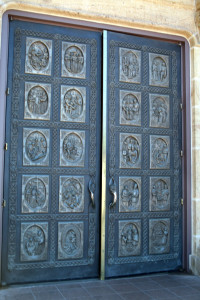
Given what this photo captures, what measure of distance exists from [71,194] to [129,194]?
0.81m

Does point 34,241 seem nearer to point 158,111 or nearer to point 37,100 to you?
point 37,100

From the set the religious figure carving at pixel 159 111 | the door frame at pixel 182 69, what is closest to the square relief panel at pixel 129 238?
the door frame at pixel 182 69

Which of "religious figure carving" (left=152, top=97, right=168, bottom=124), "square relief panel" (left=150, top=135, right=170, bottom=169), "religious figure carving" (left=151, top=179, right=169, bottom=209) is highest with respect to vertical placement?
"religious figure carving" (left=152, top=97, right=168, bottom=124)

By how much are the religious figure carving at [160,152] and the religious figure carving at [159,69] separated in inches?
35.5

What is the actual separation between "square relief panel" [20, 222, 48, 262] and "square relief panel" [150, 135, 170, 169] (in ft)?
5.67

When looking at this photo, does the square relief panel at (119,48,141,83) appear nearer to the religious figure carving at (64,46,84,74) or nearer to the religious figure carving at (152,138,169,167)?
the religious figure carving at (64,46,84,74)

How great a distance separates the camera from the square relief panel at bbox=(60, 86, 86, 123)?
4585 millimetres

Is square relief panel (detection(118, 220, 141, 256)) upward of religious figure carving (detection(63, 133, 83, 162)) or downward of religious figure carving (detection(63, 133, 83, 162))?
downward

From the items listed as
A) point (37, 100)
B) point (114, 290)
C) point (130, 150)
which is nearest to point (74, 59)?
point (37, 100)

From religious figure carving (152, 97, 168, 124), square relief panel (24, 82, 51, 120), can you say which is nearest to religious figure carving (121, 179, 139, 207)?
religious figure carving (152, 97, 168, 124)

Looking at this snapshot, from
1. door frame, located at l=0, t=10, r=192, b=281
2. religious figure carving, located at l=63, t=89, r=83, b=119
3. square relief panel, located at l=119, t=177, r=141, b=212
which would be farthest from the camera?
square relief panel, located at l=119, t=177, r=141, b=212

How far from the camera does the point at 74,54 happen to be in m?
4.68

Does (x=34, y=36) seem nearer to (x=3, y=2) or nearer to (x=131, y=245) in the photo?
(x=3, y=2)

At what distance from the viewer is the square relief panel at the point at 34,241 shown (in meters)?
4.29
